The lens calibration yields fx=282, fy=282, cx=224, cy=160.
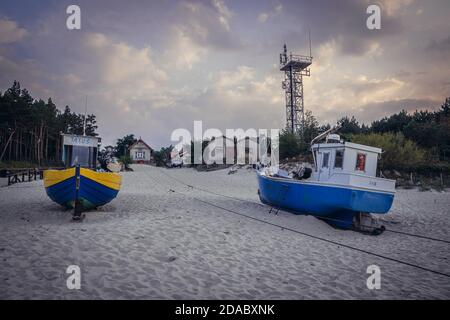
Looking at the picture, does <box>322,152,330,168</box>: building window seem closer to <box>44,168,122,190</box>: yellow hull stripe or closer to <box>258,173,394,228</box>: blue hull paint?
<box>258,173,394,228</box>: blue hull paint

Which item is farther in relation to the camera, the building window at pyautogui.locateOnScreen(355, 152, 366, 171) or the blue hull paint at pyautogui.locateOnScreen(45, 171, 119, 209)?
the building window at pyautogui.locateOnScreen(355, 152, 366, 171)

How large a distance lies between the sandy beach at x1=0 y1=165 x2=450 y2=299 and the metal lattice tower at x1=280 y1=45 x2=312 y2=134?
144 ft

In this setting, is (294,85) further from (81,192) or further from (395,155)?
(81,192)

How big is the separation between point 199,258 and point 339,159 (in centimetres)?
711

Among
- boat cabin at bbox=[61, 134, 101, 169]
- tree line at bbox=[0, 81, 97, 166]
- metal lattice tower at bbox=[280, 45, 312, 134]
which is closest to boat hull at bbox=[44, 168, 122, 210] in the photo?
boat cabin at bbox=[61, 134, 101, 169]

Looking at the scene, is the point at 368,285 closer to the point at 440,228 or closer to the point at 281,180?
the point at 281,180

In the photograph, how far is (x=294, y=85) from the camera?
5494 cm

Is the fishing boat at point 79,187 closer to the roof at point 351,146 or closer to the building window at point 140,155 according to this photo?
the roof at point 351,146

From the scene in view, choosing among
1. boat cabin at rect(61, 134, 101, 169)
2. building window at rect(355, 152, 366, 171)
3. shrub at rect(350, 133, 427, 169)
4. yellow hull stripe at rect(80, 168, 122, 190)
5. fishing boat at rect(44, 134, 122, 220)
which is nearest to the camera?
fishing boat at rect(44, 134, 122, 220)

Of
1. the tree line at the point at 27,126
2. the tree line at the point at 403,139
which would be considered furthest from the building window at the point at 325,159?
the tree line at the point at 27,126

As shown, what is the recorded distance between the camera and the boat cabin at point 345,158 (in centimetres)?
1051

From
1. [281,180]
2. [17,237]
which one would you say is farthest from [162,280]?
[281,180]

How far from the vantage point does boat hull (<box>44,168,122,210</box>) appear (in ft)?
31.3

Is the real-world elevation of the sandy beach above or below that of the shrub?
below
